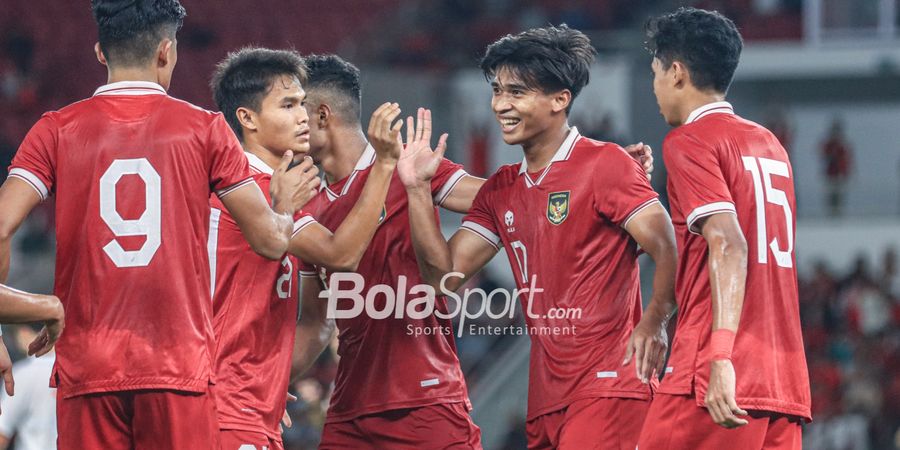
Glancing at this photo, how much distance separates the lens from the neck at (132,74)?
4480mm

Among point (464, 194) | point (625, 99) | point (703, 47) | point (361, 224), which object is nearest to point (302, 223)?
point (361, 224)

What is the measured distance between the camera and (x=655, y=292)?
16.7ft

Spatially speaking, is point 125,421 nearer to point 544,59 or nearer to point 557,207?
point 557,207

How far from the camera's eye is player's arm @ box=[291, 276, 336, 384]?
590 centimetres

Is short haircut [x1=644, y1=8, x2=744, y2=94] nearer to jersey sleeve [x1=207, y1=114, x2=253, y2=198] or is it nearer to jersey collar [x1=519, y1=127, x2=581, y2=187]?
jersey collar [x1=519, y1=127, x2=581, y2=187]

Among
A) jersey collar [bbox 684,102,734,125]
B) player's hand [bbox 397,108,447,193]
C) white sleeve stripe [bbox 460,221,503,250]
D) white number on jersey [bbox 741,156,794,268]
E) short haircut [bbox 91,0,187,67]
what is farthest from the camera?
white sleeve stripe [bbox 460,221,503,250]

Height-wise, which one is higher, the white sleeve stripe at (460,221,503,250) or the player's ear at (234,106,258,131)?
the player's ear at (234,106,258,131)

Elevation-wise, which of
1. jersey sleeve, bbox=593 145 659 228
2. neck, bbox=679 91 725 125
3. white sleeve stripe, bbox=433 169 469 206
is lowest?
jersey sleeve, bbox=593 145 659 228

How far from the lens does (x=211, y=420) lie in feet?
14.5

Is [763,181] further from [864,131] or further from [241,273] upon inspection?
[864,131]

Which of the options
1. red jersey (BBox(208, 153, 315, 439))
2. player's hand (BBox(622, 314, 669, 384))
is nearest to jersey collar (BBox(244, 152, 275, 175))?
red jersey (BBox(208, 153, 315, 439))

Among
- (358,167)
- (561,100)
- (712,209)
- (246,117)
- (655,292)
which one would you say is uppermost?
(561,100)

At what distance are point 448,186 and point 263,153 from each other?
0.94 m

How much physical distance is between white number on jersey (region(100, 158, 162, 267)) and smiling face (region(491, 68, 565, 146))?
1.76 meters
